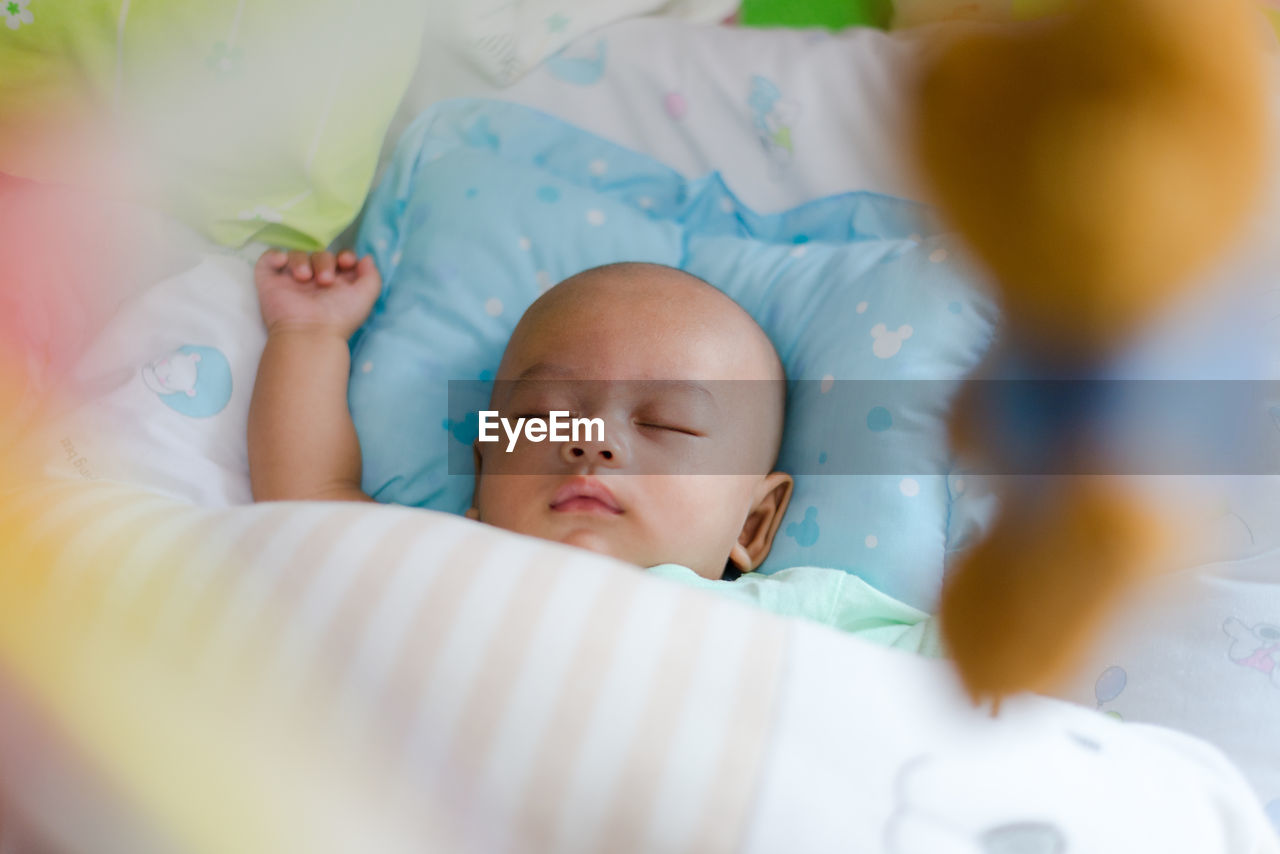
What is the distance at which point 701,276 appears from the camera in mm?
1108

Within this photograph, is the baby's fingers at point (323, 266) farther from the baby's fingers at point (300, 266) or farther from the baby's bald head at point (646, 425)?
the baby's bald head at point (646, 425)

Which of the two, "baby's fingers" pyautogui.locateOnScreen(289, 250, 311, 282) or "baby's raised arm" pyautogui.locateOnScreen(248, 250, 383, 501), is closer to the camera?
"baby's raised arm" pyautogui.locateOnScreen(248, 250, 383, 501)

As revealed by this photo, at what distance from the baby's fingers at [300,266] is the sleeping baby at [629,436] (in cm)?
2

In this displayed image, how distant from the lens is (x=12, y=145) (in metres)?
0.98

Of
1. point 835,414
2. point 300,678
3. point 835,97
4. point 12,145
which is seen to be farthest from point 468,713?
point 835,97

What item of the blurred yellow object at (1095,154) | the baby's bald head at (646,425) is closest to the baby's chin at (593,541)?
the baby's bald head at (646,425)

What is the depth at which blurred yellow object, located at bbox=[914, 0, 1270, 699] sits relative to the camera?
0.18 m

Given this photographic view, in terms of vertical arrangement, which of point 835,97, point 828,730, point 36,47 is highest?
point 36,47

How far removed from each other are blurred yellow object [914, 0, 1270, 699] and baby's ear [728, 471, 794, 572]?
28.9 inches

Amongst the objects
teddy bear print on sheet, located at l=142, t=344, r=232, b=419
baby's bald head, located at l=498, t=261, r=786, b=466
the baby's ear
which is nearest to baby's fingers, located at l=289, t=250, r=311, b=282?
teddy bear print on sheet, located at l=142, t=344, r=232, b=419

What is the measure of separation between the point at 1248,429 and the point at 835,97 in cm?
76

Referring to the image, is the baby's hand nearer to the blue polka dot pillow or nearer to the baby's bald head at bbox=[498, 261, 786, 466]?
the blue polka dot pillow

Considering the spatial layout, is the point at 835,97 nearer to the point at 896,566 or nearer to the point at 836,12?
the point at 836,12

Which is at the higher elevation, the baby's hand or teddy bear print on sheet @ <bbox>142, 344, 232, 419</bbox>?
the baby's hand
